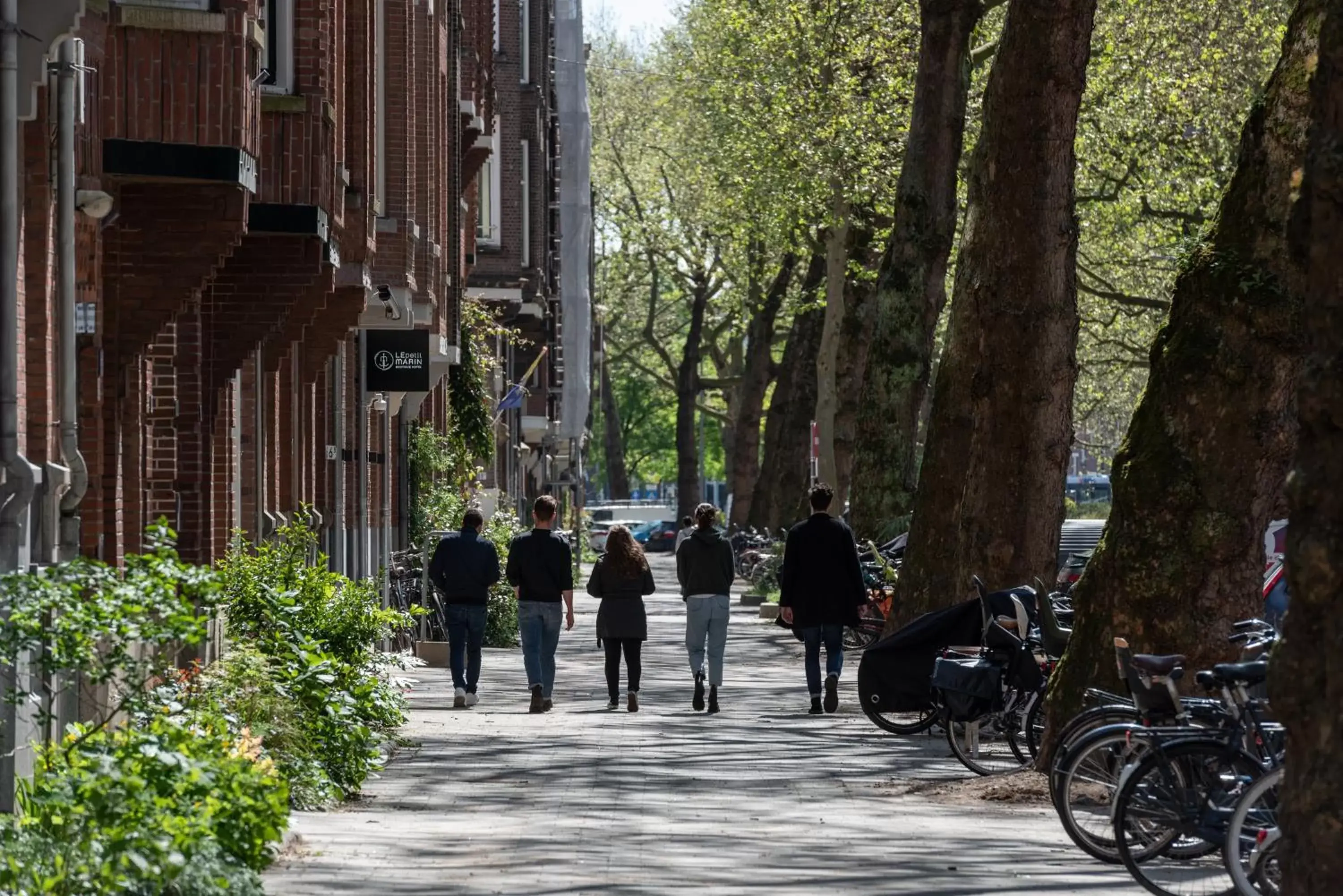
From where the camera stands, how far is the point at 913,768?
1545 cm

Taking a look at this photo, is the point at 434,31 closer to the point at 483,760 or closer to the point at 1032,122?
the point at 1032,122

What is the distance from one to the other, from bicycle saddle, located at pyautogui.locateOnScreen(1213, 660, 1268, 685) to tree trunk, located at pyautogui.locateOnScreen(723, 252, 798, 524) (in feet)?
144

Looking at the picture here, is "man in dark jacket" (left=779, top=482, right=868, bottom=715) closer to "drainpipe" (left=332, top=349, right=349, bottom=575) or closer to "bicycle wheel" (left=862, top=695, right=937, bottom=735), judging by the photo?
"bicycle wheel" (left=862, top=695, right=937, bottom=735)

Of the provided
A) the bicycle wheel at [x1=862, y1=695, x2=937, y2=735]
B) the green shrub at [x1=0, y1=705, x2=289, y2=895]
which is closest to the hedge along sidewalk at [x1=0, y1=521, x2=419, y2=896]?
the green shrub at [x1=0, y1=705, x2=289, y2=895]

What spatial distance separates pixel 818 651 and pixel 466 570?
3.07 m

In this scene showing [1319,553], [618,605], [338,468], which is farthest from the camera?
[338,468]

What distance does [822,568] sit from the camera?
64.6ft

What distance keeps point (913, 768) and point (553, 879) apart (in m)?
5.89

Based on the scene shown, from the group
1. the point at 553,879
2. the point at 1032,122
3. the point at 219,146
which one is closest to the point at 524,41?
the point at 1032,122

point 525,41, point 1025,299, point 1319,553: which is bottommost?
point 1319,553

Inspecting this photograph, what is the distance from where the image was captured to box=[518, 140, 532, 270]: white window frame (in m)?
54.2

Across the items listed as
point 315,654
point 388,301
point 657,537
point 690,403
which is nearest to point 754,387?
point 690,403

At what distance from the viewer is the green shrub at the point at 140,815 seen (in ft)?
27.1

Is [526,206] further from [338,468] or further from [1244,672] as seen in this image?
[1244,672]
